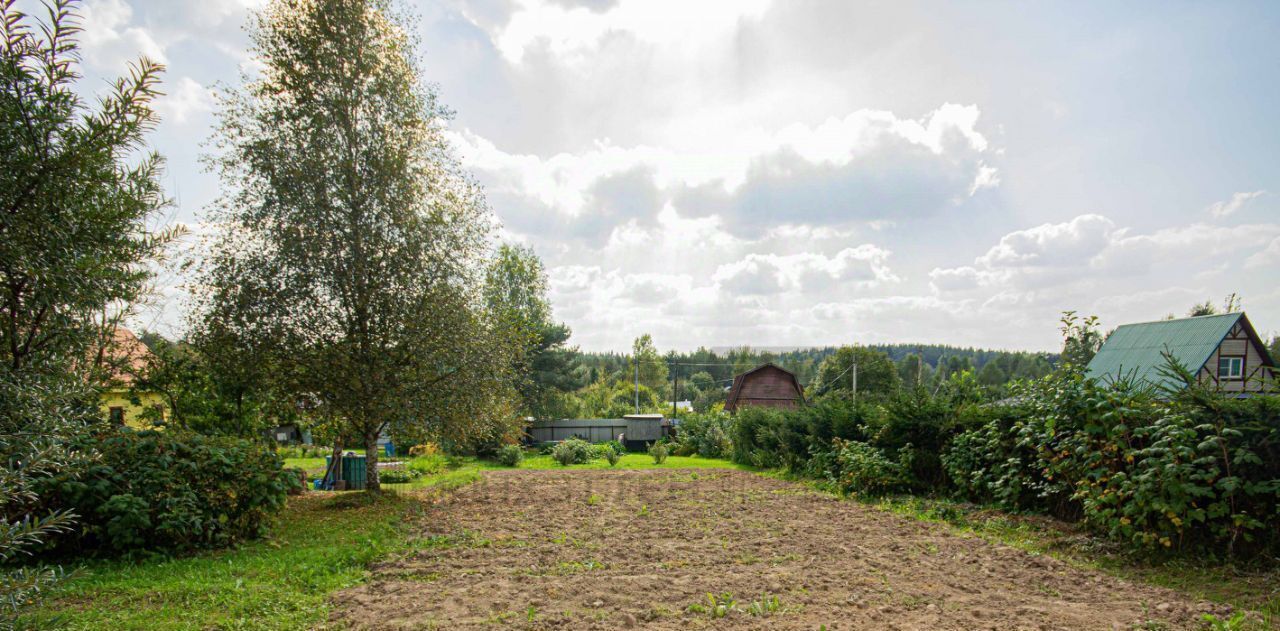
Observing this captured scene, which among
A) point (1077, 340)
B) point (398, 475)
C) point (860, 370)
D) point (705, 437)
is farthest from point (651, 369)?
point (1077, 340)

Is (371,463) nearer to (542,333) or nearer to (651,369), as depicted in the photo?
(542,333)

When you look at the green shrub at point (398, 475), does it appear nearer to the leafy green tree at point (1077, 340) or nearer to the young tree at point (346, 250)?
the young tree at point (346, 250)

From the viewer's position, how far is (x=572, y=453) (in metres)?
20.5

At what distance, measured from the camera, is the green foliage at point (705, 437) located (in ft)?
74.1

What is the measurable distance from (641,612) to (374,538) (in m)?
4.48

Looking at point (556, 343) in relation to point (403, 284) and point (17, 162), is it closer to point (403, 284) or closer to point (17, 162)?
point (403, 284)

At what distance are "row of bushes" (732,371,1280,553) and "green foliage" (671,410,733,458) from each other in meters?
9.88

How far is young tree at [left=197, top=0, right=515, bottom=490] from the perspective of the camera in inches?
430

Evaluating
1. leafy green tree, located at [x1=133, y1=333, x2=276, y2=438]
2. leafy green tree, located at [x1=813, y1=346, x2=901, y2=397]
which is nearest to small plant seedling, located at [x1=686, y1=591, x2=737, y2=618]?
leafy green tree, located at [x1=133, y1=333, x2=276, y2=438]

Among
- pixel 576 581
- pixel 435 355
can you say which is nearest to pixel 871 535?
pixel 576 581

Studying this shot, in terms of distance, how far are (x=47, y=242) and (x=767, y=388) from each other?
3380 cm

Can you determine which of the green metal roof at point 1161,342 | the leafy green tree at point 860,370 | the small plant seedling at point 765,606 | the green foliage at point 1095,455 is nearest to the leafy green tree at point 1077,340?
the green foliage at point 1095,455

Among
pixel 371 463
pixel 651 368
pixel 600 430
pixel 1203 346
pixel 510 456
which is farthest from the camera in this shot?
pixel 651 368

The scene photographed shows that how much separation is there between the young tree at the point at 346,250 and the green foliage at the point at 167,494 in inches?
131
